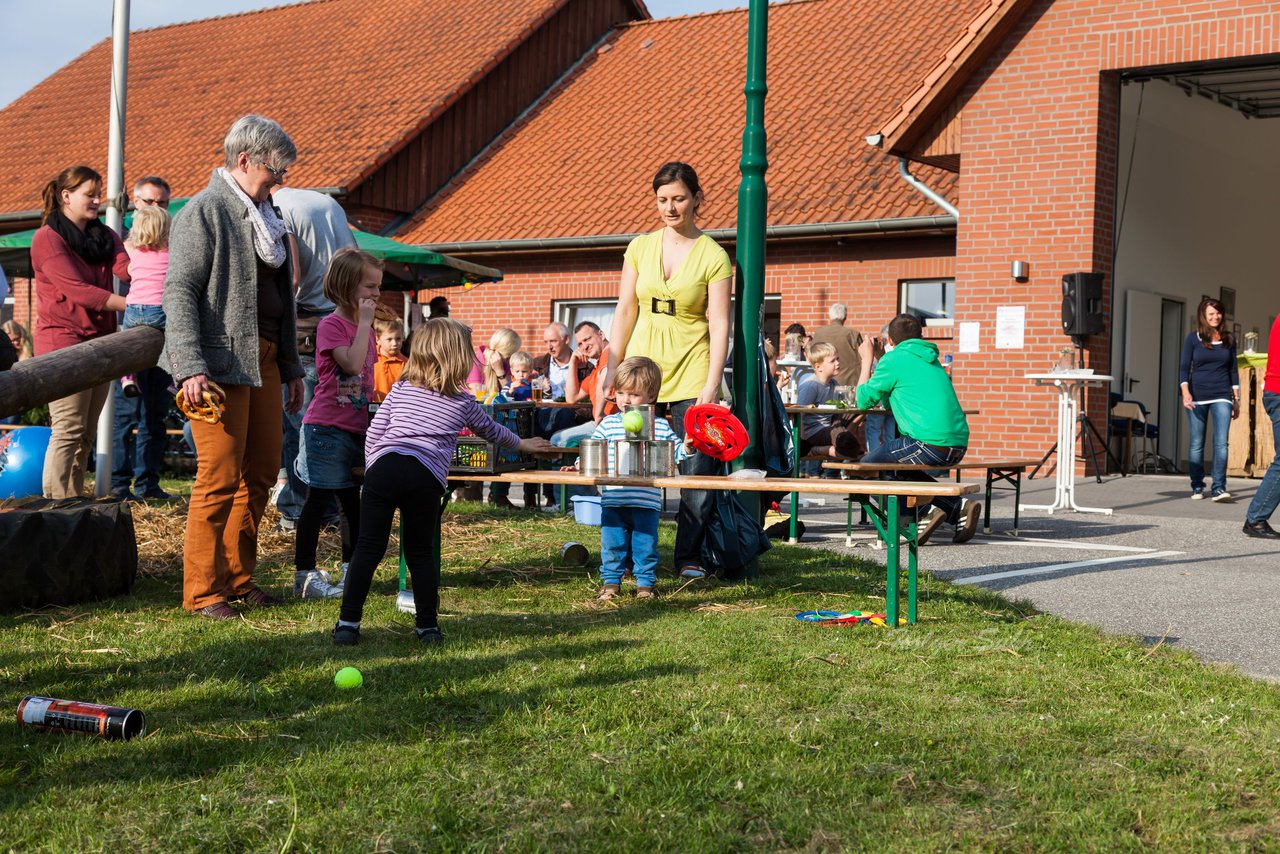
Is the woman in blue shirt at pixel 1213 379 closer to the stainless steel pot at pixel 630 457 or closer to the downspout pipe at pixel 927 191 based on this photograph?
the downspout pipe at pixel 927 191

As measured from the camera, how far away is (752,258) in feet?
24.7

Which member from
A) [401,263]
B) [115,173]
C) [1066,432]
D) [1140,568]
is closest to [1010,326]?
[1066,432]

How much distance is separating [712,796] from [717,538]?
366 cm

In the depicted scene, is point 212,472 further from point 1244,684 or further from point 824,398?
point 824,398

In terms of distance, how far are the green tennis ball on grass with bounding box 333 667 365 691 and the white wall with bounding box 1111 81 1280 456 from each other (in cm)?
1435

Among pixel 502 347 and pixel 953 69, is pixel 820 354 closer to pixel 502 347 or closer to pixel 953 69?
pixel 502 347

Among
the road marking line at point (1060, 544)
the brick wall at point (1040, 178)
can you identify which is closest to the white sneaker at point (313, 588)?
the road marking line at point (1060, 544)

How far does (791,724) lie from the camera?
4133 mm

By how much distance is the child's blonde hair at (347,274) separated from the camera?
6430 millimetres

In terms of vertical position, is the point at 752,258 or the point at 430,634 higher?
the point at 752,258

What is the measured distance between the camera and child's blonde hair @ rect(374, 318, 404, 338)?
7.79m

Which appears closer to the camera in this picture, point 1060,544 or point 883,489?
point 883,489

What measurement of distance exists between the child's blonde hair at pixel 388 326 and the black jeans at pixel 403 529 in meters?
2.45

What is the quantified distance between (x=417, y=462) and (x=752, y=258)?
2.77m
